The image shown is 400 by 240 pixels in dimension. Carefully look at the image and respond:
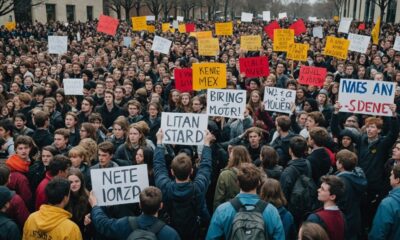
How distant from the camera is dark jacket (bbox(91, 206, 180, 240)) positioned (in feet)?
12.9

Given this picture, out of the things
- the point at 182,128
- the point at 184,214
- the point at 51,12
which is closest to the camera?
the point at 184,214

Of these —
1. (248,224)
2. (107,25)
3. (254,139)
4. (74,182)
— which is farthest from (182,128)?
(107,25)

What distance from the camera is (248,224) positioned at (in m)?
3.93


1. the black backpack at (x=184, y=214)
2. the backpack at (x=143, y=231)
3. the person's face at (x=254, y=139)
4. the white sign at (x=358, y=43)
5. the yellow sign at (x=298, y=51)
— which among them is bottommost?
the black backpack at (x=184, y=214)

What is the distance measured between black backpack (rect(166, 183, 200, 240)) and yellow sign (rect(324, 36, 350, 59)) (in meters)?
10.9

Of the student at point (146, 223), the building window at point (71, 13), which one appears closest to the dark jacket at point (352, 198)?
the student at point (146, 223)

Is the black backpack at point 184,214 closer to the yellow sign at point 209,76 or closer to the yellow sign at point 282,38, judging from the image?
the yellow sign at point 209,76

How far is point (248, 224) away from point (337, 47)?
38.3ft

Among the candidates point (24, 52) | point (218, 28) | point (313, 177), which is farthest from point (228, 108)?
point (24, 52)

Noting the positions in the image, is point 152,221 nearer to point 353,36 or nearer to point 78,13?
point 353,36

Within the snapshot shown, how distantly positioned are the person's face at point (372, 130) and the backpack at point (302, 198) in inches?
87.9

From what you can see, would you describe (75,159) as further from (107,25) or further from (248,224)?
(107,25)

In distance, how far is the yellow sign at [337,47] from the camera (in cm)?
1413

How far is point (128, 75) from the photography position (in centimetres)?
1323
